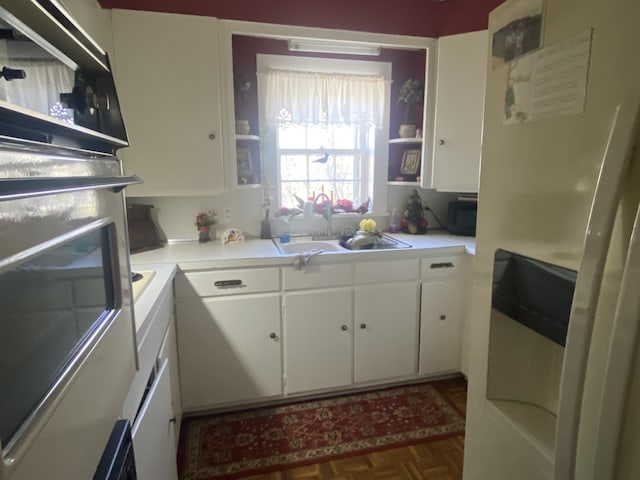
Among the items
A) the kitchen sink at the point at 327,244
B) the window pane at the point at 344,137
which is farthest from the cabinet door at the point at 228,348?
the window pane at the point at 344,137

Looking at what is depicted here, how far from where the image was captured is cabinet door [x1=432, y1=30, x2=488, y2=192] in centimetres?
232

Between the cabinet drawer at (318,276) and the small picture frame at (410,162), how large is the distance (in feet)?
3.17

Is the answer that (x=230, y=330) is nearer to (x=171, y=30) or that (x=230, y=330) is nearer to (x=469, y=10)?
(x=171, y=30)

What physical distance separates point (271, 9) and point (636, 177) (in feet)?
7.08

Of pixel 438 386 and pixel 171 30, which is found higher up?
pixel 171 30

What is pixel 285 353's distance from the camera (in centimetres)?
224

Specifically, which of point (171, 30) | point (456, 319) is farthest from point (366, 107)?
point (456, 319)

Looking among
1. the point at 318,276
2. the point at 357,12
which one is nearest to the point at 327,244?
the point at 318,276

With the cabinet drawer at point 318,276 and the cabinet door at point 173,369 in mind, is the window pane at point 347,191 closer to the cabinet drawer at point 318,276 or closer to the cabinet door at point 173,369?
the cabinet drawer at point 318,276

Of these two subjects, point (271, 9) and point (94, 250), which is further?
point (271, 9)

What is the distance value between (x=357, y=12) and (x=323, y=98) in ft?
1.80

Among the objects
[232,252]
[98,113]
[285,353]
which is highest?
[98,113]

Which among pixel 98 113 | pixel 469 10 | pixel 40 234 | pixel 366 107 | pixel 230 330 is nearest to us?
pixel 40 234

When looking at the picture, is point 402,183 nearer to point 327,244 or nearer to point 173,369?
point 327,244
